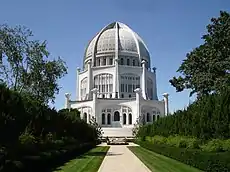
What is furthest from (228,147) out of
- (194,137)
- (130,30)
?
(130,30)

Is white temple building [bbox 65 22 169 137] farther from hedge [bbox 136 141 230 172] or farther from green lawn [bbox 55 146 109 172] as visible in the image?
hedge [bbox 136 141 230 172]

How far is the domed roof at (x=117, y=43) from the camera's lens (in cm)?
12600

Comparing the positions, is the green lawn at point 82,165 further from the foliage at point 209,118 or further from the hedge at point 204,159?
the foliage at point 209,118

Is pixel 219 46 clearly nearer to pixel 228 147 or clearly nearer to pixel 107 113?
pixel 228 147

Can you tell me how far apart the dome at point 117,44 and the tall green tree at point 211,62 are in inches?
3513

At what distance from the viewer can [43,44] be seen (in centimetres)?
3722

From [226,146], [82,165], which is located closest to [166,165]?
[226,146]

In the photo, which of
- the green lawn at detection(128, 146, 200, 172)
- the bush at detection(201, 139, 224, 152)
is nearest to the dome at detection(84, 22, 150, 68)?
the green lawn at detection(128, 146, 200, 172)

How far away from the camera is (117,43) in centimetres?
12525

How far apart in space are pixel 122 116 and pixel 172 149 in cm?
8687

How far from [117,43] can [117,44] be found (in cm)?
44

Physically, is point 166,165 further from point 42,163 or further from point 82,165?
point 42,163

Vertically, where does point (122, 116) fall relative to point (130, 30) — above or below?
below

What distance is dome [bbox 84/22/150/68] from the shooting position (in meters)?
126
